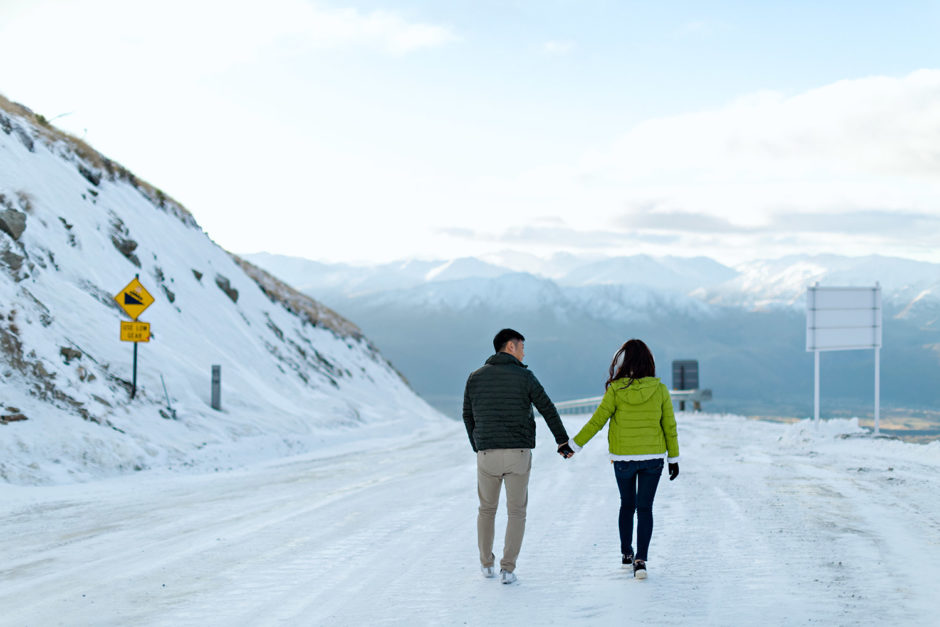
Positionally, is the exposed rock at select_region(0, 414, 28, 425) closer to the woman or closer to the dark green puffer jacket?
the dark green puffer jacket

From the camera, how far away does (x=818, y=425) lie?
21.2 metres

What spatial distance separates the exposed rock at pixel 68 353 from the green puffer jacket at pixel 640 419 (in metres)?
13.4

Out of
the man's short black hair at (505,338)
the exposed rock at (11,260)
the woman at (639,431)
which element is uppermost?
the exposed rock at (11,260)

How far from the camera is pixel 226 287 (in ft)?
103

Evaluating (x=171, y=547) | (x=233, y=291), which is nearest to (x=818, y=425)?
(x=171, y=547)

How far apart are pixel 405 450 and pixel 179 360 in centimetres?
651

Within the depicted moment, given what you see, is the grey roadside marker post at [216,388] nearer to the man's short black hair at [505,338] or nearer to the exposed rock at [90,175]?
the exposed rock at [90,175]

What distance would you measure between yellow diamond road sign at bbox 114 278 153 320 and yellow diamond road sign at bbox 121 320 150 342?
21cm

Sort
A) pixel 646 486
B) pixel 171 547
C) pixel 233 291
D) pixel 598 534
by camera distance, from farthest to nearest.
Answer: pixel 233 291 < pixel 598 534 < pixel 171 547 < pixel 646 486

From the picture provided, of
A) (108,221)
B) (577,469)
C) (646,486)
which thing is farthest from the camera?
(108,221)

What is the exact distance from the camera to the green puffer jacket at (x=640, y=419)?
6746 mm

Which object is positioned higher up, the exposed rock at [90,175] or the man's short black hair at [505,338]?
the exposed rock at [90,175]

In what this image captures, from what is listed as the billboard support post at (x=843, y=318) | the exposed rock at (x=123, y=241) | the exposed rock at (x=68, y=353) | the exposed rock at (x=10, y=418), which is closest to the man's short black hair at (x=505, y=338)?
the exposed rock at (x=10, y=418)

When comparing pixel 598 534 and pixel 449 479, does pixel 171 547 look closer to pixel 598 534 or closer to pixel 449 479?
pixel 598 534
